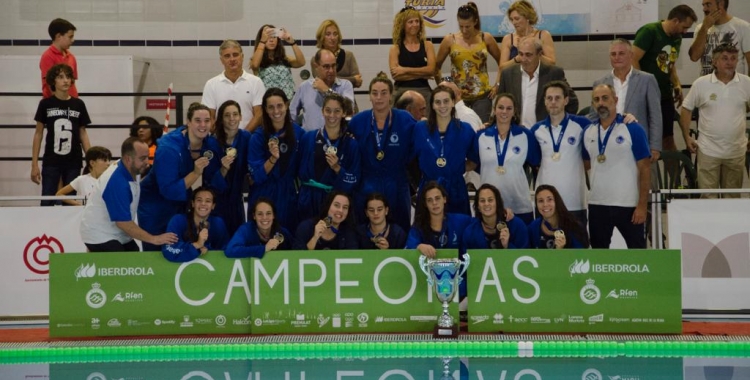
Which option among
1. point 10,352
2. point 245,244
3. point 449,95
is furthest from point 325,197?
point 10,352

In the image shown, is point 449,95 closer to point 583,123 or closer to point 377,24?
point 583,123

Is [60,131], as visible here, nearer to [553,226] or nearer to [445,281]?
[445,281]

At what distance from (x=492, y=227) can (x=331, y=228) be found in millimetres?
1283

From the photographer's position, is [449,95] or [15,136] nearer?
[449,95]

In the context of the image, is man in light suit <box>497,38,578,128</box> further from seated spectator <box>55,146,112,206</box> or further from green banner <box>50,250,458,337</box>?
seated spectator <box>55,146,112,206</box>

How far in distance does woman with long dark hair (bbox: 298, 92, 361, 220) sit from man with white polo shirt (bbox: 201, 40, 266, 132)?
1.27 m

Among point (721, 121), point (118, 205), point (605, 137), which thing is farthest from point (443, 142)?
point (721, 121)

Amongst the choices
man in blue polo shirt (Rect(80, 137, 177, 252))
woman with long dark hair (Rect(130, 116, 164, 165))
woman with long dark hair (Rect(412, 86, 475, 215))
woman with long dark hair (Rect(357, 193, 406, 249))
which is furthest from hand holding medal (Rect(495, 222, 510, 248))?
woman with long dark hair (Rect(130, 116, 164, 165))

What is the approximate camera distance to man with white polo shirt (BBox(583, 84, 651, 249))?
7.95 metres

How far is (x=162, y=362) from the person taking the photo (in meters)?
7.45

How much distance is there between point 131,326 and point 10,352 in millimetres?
933

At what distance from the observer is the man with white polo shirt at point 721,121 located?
948 centimetres

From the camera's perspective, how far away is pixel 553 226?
25.7 ft

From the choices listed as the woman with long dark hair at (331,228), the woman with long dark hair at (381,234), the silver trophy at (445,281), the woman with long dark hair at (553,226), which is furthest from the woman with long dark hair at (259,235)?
the woman with long dark hair at (553,226)
